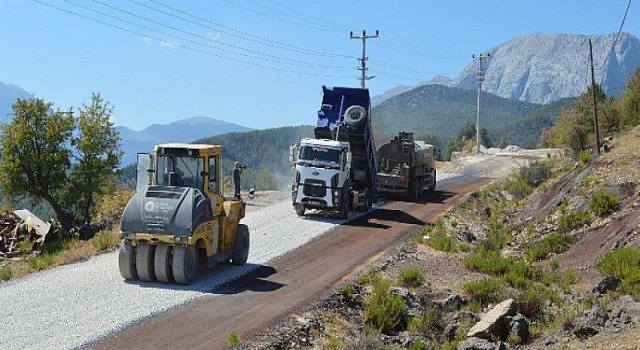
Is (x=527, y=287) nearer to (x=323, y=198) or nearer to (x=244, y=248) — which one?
(x=244, y=248)

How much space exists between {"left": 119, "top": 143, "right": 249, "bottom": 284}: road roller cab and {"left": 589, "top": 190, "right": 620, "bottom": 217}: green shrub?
13012 mm

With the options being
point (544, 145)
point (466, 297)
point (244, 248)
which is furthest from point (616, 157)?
point (544, 145)

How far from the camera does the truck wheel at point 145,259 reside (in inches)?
588

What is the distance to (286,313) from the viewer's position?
13.5m

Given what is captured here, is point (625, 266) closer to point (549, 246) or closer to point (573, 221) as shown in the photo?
point (549, 246)

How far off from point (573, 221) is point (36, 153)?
3203 centimetres

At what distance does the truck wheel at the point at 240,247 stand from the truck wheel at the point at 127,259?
9.46 feet

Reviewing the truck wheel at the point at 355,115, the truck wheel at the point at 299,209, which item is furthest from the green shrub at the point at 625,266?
the truck wheel at the point at 355,115

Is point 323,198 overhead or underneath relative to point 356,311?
overhead

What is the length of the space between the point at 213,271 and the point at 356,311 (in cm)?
422

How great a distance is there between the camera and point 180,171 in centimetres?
1579

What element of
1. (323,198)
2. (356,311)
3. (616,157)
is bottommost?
(356,311)

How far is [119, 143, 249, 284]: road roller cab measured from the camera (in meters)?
14.7

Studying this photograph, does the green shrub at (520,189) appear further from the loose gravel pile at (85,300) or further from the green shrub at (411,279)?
the green shrub at (411,279)
